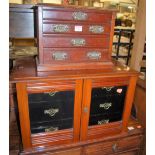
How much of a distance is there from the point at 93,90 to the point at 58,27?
41 centimetres

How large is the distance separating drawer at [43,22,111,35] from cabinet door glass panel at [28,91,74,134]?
34cm

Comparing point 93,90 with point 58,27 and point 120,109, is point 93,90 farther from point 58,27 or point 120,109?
point 58,27

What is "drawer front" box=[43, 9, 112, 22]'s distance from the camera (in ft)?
2.80

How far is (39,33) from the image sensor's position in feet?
2.85

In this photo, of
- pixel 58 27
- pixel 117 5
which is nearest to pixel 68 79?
pixel 58 27

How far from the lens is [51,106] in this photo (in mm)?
926

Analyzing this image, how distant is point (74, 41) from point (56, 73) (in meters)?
0.21

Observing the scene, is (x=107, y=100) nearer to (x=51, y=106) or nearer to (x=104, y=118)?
(x=104, y=118)

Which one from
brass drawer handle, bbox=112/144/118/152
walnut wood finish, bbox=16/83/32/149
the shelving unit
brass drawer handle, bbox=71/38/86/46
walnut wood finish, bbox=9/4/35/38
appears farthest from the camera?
the shelving unit

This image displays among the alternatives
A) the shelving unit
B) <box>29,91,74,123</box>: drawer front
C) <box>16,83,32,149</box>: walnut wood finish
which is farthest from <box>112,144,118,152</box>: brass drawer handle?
the shelving unit

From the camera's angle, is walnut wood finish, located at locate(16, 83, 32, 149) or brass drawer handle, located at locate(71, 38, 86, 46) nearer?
walnut wood finish, located at locate(16, 83, 32, 149)

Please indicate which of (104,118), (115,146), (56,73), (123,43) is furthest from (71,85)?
(123,43)

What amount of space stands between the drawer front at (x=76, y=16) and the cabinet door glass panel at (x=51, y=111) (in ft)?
1.35

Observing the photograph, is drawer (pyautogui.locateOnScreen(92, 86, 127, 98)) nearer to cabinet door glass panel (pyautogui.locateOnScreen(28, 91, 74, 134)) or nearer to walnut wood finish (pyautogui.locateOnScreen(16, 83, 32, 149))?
cabinet door glass panel (pyautogui.locateOnScreen(28, 91, 74, 134))
